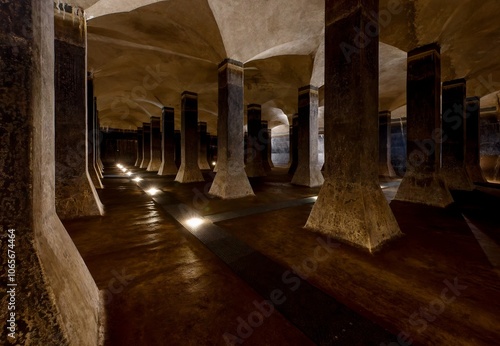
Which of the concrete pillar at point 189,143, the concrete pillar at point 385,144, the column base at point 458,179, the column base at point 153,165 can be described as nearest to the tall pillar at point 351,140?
the column base at point 458,179

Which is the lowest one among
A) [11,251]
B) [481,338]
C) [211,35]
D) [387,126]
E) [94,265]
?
[481,338]

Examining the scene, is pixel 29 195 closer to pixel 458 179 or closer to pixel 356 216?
pixel 356 216

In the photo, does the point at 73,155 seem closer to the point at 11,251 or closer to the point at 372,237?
the point at 11,251

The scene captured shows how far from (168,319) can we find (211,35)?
6844mm

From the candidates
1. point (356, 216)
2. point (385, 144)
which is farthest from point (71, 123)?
point (385, 144)

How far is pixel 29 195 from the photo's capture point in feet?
3.83

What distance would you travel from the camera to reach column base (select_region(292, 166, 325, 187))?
8.93 m

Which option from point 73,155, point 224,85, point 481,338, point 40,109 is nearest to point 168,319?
point 40,109

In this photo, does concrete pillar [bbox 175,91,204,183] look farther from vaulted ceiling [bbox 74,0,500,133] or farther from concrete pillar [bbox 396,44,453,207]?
concrete pillar [bbox 396,44,453,207]

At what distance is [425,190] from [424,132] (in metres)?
1.54

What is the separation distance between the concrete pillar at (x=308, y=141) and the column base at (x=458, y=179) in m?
4.44

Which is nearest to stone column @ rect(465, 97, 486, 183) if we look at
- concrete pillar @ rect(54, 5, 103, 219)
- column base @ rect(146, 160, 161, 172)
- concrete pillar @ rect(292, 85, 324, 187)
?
concrete pillar @ rect(292, 85, 324, 187)

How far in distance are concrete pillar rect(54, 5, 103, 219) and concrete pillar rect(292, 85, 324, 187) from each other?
7.15m

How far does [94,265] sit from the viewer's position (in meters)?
2.47
